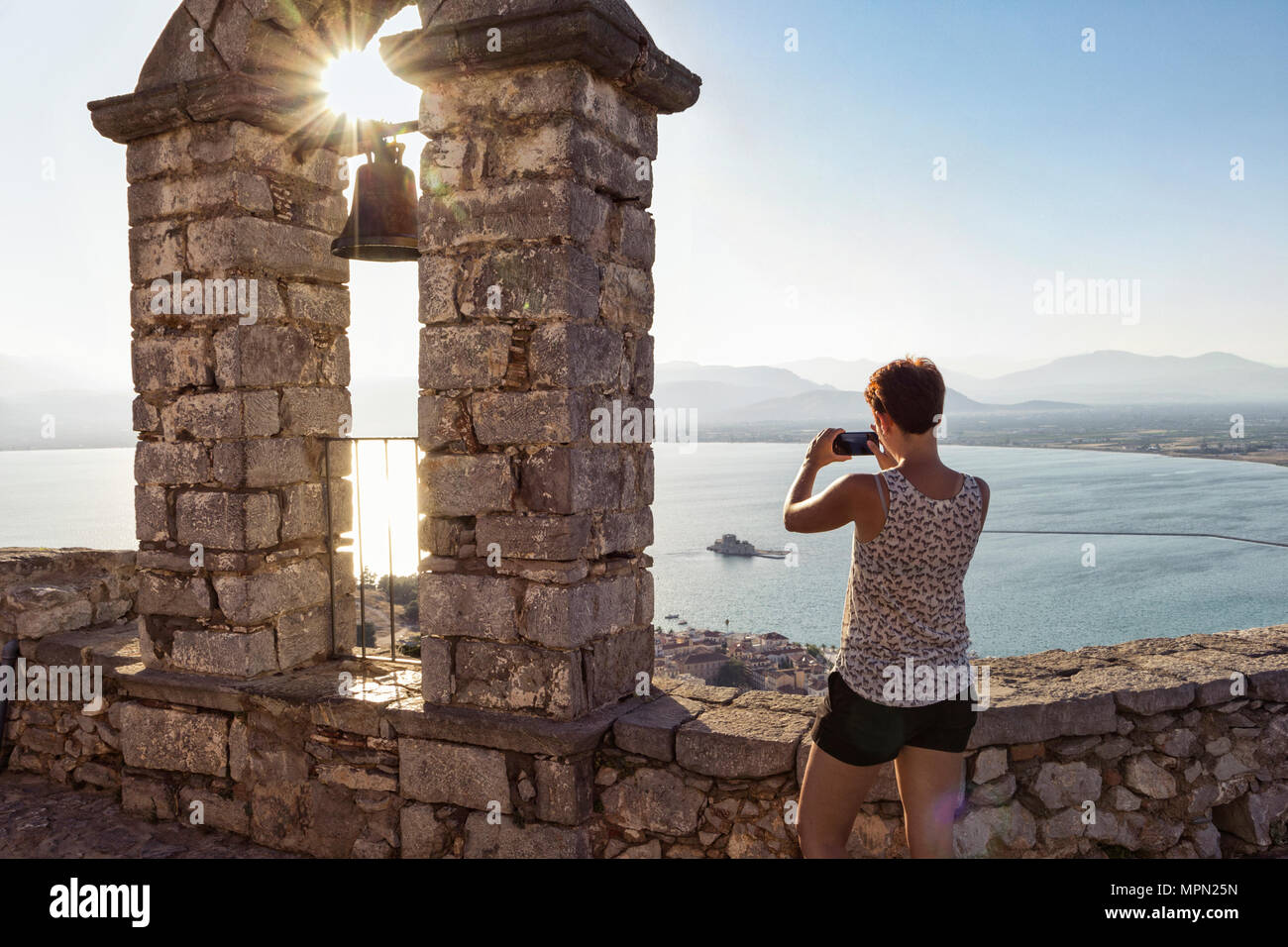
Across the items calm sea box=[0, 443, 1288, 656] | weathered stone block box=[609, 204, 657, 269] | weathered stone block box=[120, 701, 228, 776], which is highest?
weathered stone block box=[609, 204, 657, 269]

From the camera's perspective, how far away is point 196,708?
379 cm

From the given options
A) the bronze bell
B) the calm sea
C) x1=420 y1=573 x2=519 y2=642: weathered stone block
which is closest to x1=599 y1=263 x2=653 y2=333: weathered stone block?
the bronze bell

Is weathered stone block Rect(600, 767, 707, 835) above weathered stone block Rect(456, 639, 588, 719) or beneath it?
beneath

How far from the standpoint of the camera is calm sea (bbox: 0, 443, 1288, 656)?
3047cm

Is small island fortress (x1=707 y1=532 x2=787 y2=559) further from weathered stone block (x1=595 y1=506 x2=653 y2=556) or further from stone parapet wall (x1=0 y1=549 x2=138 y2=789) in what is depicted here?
weathered stone block (x1=595 y1=506 x2=653 y2=556)

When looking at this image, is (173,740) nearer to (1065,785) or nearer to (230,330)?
(230,330)

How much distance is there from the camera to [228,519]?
366 cm

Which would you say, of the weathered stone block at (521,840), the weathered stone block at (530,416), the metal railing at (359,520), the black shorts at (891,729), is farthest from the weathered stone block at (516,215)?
the weathered stone block at (521,840)

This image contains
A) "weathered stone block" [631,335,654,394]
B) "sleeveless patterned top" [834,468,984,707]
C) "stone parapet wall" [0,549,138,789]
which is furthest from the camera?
"stone parapet wall" [0,549,138,789]

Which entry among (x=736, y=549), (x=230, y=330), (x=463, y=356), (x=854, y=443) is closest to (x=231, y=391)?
(x=230, y=330)

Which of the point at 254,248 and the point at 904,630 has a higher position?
the point at 254,248

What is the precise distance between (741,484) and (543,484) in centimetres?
6767

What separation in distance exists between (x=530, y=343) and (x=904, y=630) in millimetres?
1607

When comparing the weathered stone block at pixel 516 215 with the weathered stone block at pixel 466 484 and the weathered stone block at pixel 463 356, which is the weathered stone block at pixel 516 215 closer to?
the weathered stone block at pixel 463 356
